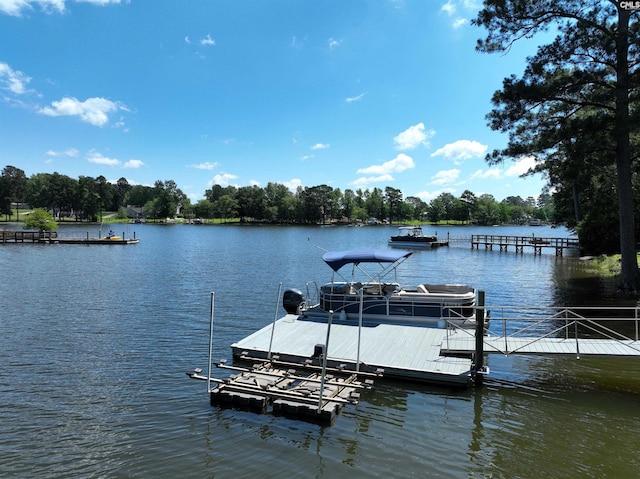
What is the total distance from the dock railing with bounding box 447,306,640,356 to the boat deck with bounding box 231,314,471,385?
3.59ft

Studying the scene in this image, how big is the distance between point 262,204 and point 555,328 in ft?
470

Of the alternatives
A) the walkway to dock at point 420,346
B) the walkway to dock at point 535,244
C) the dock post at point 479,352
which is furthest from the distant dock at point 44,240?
the dock post at point 479,352

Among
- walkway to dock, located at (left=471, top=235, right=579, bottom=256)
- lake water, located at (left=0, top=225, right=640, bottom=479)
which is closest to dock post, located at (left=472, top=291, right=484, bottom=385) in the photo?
lake water, located at (left=0, top=225, right=640, bottom=479)

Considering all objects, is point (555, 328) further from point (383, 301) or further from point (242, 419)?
point (242, 419)

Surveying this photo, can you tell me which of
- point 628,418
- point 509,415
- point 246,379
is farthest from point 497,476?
point 246,379

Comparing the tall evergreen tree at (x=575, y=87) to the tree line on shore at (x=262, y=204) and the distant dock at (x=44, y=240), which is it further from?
the tree line on shore at (x=262, y=204)

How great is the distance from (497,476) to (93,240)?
68.2 m

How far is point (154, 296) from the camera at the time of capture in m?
25.6

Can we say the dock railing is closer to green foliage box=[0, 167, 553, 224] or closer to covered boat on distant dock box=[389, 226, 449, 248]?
covered boat on distant dock box=[389, 226, 449, 248]

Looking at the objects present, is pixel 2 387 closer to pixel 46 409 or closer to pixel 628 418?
pixel 46 409

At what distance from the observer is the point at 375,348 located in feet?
45.8

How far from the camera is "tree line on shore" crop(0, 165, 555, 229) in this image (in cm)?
14975

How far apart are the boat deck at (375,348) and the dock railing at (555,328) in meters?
1.09

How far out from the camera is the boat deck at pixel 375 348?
484 inches
